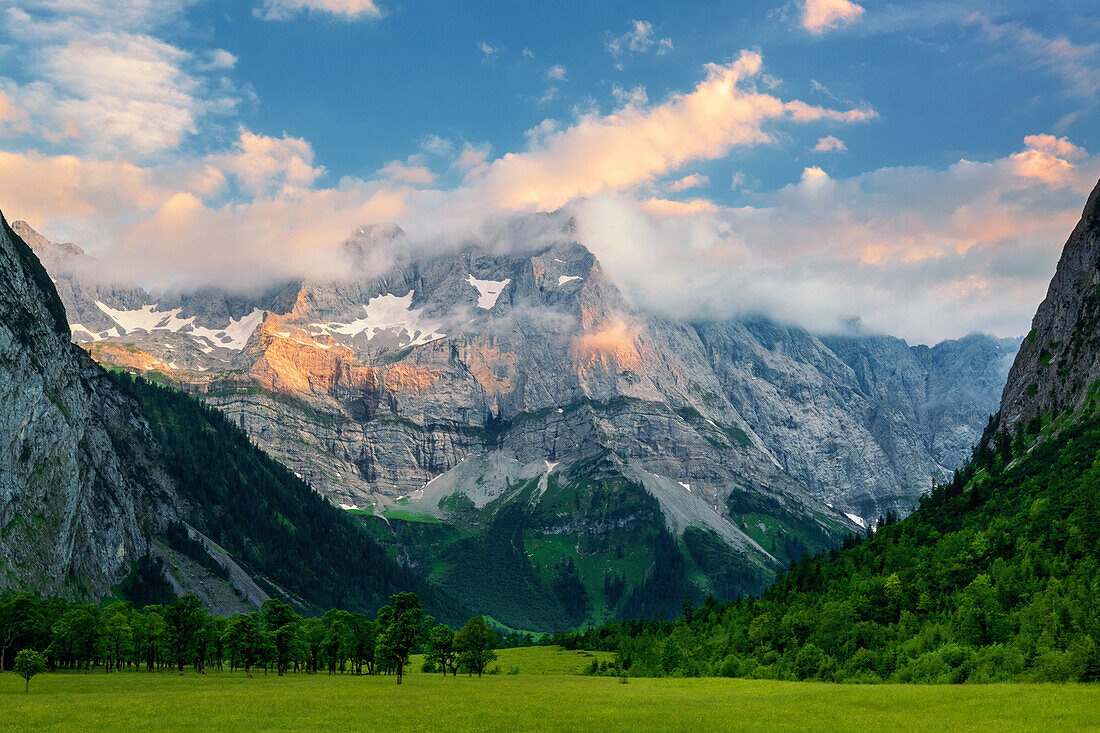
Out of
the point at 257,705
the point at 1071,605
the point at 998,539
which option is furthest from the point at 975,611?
the point at 257,705

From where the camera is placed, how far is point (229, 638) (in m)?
150

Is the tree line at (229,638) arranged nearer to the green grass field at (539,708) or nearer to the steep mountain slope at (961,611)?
the green grass field at (539,708)

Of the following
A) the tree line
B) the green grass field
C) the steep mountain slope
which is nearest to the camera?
the green grass field

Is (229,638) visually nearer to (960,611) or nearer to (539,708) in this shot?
(539,708)

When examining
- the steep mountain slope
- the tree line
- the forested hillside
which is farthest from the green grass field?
the tree line

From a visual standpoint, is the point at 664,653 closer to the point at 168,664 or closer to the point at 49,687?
the point at 168,664

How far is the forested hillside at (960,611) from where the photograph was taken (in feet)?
379

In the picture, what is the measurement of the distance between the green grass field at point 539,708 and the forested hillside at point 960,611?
19.8m

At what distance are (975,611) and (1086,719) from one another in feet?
226

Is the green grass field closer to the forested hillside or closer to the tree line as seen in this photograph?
the forested hillside

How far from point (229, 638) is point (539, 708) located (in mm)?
83572

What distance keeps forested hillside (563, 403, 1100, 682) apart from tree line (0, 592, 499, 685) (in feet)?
144

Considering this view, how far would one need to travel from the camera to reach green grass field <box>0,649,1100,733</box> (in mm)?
70250

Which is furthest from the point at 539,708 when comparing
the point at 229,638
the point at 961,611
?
the point at 229,638
